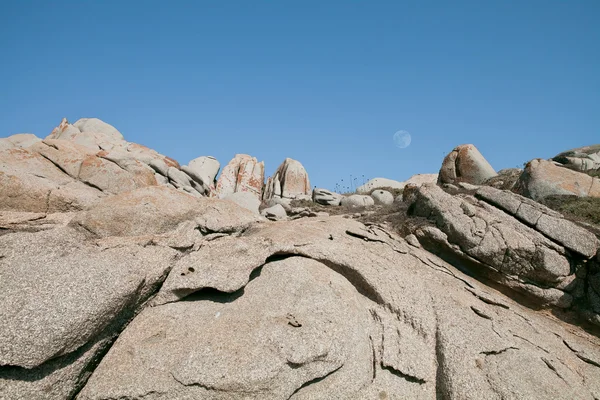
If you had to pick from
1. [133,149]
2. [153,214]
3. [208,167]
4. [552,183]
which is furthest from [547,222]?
[208,167]

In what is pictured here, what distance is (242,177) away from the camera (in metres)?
38.2

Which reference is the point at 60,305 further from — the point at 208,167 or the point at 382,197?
the point at 208,167

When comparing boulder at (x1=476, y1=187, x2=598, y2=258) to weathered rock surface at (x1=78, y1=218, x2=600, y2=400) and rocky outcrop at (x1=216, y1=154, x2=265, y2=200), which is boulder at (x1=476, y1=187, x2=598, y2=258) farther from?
rocky outcrop at (x1=216, y1=154, x2=265, y2=200)

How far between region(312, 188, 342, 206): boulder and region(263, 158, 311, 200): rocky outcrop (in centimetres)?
512

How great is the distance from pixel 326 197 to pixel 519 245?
18873mm

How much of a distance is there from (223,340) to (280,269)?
89.9 inches

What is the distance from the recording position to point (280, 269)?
7883 millimetres

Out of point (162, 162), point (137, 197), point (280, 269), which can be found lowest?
point (280, 269)

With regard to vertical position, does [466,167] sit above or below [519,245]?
above

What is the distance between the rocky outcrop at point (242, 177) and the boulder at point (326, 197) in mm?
9433

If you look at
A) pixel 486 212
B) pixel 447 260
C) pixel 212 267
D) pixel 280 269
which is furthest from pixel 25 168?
pixel 486 212

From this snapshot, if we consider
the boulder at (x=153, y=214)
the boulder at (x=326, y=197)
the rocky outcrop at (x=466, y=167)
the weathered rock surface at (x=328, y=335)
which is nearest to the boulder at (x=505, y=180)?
the rocky outcrop at (x=466, y=167)

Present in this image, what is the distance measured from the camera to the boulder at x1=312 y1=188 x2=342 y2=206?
89.9 ft

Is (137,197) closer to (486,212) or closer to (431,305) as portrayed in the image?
(431,305)
